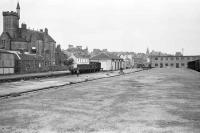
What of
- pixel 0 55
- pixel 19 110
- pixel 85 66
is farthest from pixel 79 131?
pixel 85 66

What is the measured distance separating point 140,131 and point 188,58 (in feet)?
463

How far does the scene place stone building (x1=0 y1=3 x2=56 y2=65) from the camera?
83.9 m

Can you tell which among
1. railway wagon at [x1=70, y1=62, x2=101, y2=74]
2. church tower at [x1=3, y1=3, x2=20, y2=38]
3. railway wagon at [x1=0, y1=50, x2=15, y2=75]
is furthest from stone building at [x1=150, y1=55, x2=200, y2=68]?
railway wagon at [x1=0, y1=50, x2=15, y2=75]

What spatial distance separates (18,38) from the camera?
85.6 m

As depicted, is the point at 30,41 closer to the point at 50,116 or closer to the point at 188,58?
the point at 50,116

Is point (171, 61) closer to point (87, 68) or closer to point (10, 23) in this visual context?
point (10, 23)

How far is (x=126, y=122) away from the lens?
8.97 meters

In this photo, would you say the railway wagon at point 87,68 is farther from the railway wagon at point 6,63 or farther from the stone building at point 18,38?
the stone building at point 18,38

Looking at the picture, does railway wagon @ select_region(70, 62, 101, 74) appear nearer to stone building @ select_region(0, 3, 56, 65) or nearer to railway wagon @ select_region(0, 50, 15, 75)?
railway wagon @ select_region(0, 50, 15, 75)

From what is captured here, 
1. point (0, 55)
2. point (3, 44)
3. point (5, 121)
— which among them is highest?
point (3, 44)

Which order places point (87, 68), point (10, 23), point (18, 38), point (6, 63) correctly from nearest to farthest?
point (6, 63) → point (87, 68) → point (10, 23) → point (18, 38)

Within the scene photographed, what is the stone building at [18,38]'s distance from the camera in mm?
83875

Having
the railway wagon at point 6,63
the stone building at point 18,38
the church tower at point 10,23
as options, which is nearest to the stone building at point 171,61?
the stone building at point 18,38

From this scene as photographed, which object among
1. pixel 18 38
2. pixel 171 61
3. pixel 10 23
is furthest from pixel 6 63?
pixel 171 61
